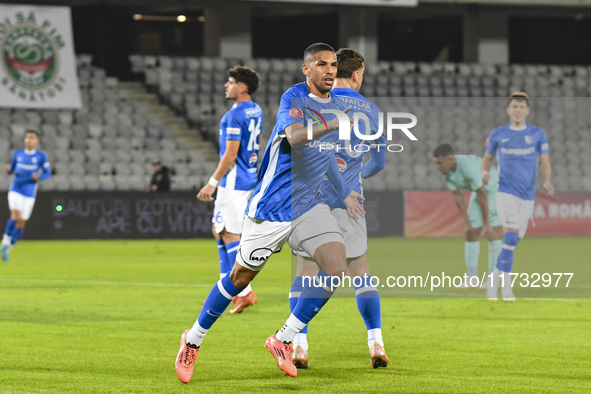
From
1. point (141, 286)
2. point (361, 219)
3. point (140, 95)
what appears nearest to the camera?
point (361, 219)

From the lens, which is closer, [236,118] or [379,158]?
[379,158]

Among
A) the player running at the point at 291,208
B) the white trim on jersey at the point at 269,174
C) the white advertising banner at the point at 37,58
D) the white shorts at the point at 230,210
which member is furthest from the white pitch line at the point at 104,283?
the white advertising banner at the point at 37,58

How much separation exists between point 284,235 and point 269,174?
0.36 meters

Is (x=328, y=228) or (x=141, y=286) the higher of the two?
(x=328, y=228)

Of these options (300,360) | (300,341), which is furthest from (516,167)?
(300,360)

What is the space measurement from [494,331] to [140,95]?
19.0 meters

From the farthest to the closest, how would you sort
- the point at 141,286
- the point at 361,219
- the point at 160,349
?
the point at 141,286
the point at 160,349
the point at 361,219

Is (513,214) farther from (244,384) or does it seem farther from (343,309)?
(244,384)

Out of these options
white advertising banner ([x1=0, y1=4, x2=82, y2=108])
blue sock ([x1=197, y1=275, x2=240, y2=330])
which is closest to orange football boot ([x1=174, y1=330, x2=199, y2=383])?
blue sock ([x1=197, y1=275, x2=240, y2=330])

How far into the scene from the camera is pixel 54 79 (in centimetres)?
2161

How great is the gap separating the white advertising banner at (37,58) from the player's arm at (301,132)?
17.7m

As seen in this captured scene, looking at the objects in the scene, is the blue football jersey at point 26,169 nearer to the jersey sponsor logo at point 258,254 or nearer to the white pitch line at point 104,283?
the white pitch line at point 104,283

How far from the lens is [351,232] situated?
5418mm

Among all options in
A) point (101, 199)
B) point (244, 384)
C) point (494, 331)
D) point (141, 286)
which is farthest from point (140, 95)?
point (244, 384)
